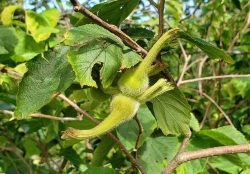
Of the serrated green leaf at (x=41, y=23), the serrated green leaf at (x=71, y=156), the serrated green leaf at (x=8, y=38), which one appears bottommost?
the serrated green leaf at (x=71, y=156)

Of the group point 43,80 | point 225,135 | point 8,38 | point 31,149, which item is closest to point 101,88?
point 43,80

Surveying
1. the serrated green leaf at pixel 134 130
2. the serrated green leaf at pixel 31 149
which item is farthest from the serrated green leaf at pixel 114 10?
the serrated green leaf at pixel 31 149

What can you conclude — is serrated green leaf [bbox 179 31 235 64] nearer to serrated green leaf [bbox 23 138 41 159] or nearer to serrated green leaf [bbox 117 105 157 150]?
serrated green leaf [bbox 117 105 157 150]

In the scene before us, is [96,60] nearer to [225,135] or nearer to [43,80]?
[43,80]

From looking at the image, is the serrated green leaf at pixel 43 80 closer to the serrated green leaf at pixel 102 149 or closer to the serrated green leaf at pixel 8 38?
the serrated green leaf at pixel 102 149

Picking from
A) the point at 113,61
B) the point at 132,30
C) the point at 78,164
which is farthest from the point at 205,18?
the point at 113,61
